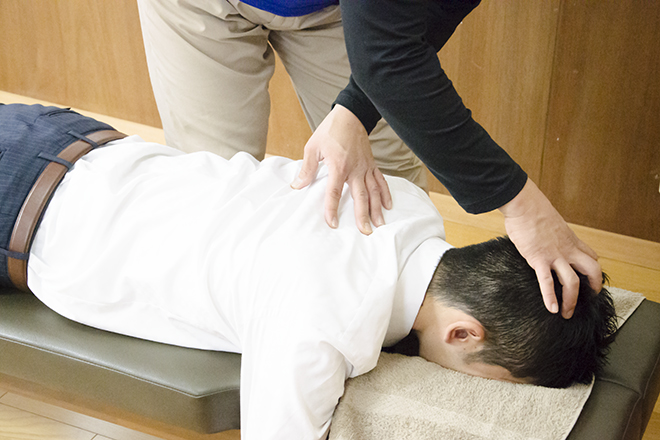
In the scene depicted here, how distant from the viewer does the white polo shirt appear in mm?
855

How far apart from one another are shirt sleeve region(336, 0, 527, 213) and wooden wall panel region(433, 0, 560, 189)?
104 centimetres

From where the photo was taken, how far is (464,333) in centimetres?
96

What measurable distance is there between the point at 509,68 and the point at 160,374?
138cm

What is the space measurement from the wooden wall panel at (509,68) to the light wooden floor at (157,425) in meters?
0.28

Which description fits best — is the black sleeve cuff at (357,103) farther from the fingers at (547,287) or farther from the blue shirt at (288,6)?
the fingers at (547,287)

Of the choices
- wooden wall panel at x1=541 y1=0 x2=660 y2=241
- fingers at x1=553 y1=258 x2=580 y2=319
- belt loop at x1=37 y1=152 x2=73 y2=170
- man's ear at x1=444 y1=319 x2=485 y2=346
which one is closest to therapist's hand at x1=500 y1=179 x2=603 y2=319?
fingers at x1=553 y1=258 x2=580 y2=319

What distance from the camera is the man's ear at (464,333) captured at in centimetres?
93

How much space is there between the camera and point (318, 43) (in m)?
1.35

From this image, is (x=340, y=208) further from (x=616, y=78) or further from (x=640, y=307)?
(x=616, y=78)

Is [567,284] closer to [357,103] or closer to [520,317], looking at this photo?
[520,317]

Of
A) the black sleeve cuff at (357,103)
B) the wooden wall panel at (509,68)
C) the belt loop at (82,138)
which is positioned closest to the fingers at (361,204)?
the black sleeve cuff at (357,103)

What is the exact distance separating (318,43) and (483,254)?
0.65 metres

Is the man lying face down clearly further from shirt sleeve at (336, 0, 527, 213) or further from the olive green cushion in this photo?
shirt sleeve at (336, 0, 527, 213)

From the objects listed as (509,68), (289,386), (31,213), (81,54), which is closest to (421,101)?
(289,386)
